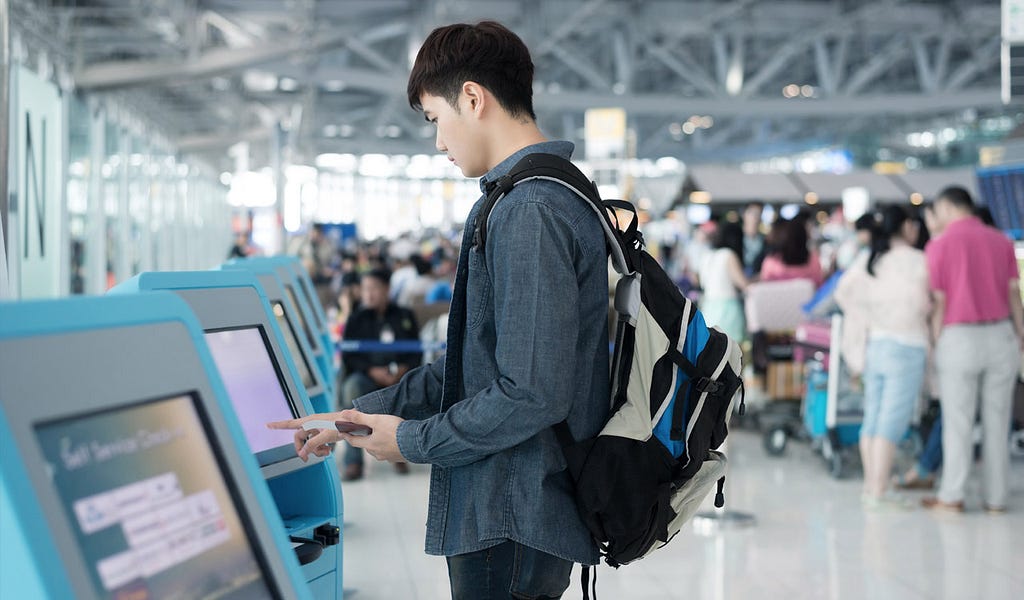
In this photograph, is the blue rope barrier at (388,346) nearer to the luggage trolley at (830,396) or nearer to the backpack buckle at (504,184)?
the luggage trolley at (830,396)

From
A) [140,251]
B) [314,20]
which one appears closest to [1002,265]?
[140,251]

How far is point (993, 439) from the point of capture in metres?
5.95

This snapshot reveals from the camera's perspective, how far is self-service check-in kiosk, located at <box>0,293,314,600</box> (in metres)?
0.95

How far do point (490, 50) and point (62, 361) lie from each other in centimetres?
97

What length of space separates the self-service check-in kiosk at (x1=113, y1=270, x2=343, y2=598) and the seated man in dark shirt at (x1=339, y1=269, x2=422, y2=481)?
5.13 m

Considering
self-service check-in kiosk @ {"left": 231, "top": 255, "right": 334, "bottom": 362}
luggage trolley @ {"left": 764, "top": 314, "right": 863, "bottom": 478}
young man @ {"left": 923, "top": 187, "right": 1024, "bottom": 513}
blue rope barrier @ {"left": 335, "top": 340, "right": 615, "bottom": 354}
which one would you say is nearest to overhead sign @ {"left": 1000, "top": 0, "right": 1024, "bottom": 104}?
luggage trolley @ {"left": 764, "top": 314, "right": 863, "bottom": 478}

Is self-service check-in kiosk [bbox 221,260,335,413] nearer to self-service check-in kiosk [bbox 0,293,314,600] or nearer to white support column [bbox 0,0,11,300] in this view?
white support column [bbox 0,0,11,300]

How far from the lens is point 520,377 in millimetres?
1666

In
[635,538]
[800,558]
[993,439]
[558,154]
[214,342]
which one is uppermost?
[558,154]

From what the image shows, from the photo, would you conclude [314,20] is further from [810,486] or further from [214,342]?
[214,342]

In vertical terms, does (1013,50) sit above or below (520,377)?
above

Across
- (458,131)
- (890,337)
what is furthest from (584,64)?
(458,131)

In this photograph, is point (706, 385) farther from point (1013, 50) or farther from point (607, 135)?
point (607, 135)

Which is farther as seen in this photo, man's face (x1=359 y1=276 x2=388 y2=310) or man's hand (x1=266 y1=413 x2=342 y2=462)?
man's face (x1=359 y1=276 x2=388 y2=310)
